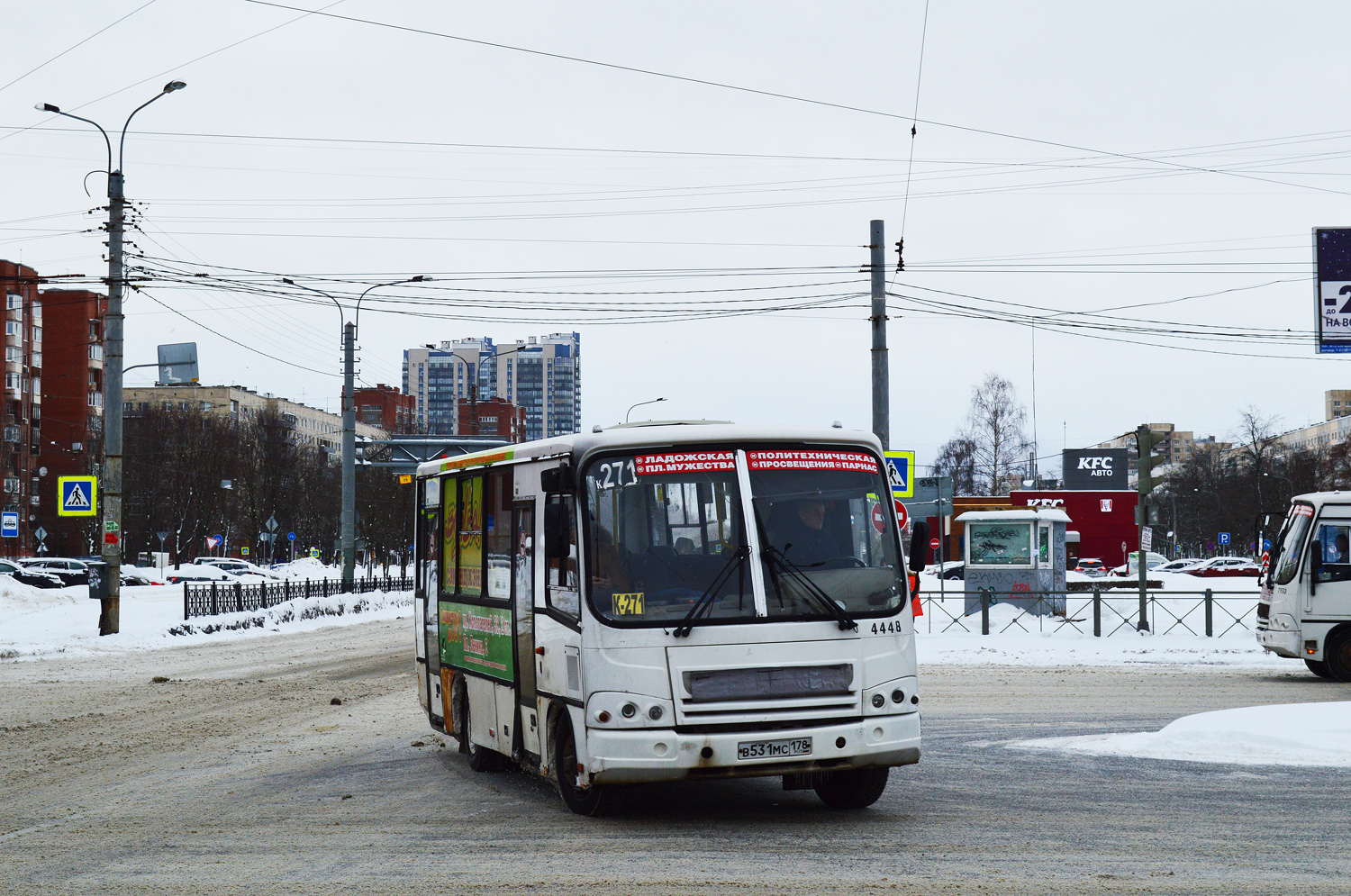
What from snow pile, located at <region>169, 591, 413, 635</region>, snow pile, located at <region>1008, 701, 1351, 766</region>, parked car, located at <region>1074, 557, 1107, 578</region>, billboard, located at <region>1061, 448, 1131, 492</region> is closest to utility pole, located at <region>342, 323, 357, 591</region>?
snow pile, located at <region>169, 591, 413, 635</region>

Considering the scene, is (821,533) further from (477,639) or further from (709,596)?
(477,639)

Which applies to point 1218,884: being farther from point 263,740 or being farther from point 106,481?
point 106,481

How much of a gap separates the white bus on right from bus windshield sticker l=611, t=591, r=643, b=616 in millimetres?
14288

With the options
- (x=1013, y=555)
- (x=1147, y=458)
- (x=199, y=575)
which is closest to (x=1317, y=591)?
(x=1147, y=458)

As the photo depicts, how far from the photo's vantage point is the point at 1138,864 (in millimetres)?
7535

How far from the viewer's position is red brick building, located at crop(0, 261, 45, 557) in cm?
9925

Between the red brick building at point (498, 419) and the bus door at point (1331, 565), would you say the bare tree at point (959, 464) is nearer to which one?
the red brick building at point (498, 419)

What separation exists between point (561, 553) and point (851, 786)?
244 cm

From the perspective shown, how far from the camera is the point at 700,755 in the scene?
8.73 meters

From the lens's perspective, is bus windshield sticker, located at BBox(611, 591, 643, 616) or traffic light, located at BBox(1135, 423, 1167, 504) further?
traffic light, located at BBox(1135, 423, 1167, 504)

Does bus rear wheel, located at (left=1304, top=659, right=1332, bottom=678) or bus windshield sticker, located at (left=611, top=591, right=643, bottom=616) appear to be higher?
bus windshield sticker, located at (left=611, top=591, right=643, bottom=616)

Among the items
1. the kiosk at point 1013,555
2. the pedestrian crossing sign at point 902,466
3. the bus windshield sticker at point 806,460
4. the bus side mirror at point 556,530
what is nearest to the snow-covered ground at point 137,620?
the pedestrian crossing sign at point 902,466

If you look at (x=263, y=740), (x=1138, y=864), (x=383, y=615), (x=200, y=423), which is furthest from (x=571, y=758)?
(x=200, y=423)

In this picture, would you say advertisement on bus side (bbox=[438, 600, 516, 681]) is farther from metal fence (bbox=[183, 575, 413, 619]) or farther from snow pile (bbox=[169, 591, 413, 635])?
metal fence (bbox=[183, 575, 413, 619])
